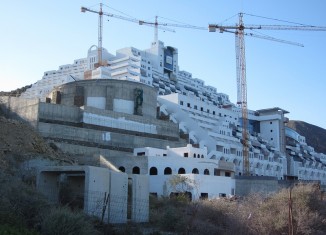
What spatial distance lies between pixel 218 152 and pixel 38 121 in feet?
90.3

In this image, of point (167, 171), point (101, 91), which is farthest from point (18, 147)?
point (101, 91)

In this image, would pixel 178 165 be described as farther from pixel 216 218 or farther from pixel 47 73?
pixel 47 73

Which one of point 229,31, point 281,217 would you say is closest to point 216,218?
point 281,217

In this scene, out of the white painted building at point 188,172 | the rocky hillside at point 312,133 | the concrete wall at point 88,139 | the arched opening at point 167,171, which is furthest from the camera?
the rocky hillside at point 312,133

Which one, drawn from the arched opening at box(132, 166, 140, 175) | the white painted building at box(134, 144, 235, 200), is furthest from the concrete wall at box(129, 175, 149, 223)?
the arched opening at box(132, 166, 140, 175)

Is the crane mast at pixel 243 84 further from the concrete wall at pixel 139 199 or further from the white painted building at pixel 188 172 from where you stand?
the concrete wall at pixel 139 199

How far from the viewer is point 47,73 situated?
123m

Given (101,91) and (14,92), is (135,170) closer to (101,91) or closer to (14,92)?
(101,91)

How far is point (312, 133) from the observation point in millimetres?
163500

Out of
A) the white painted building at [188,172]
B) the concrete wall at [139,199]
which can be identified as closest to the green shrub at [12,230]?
the concrete wall at [139,199]

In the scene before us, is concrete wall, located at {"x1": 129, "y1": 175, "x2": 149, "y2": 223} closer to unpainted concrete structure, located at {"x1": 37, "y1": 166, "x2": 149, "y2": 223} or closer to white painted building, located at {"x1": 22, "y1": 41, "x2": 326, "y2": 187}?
unpainted concrete structure, located at {"x1": 37, "y1": 166, "x2": 149, "y2": 223}

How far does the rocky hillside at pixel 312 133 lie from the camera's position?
156250 mm

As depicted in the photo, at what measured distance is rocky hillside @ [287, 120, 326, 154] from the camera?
513 ft

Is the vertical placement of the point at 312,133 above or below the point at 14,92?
below
